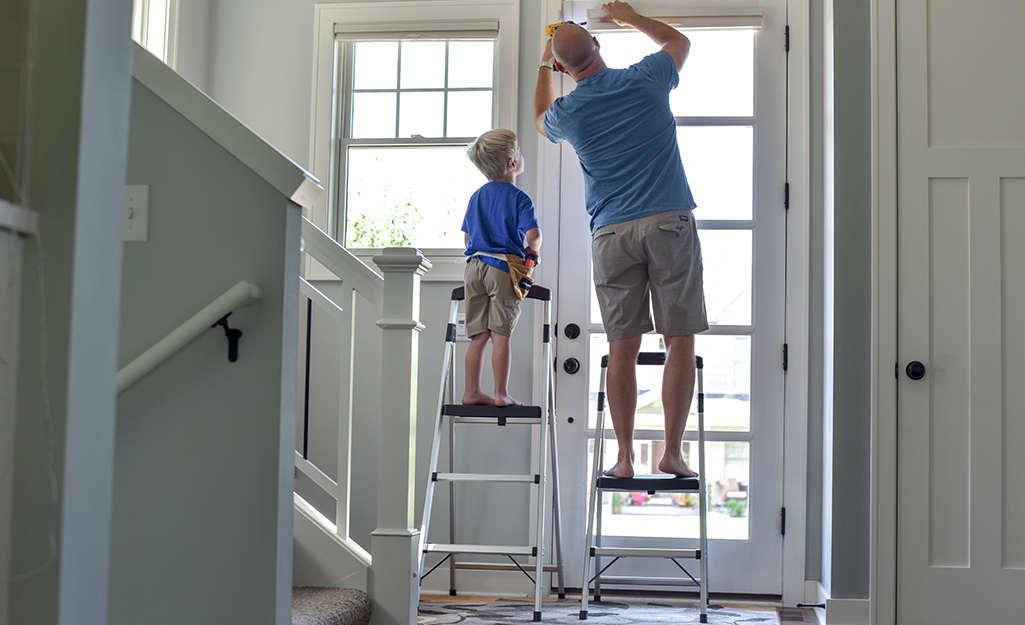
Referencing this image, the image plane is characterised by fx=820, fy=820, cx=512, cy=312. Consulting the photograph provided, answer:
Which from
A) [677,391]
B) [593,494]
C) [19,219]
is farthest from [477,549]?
[19,219]

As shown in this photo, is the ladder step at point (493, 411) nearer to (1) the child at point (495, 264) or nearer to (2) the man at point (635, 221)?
(1) the child at point (495, 264)

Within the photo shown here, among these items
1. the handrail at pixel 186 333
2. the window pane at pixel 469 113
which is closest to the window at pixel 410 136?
the window pane at pixel 469 113

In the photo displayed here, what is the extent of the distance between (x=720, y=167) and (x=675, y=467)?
4.38 ft

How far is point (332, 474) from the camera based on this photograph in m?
3.47

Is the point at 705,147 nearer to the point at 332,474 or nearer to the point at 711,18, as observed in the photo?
the point at 711,18

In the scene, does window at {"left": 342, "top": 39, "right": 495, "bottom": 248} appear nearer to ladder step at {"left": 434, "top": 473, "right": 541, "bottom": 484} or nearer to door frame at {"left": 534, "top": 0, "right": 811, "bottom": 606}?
door frame at {"left": 534, "top": 0, "right": 811, "bottom": 606}

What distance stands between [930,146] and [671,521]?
1.72 m

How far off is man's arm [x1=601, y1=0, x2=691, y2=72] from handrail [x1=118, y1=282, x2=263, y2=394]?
6.39 ft

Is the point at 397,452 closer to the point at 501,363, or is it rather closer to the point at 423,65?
the point at 501,363

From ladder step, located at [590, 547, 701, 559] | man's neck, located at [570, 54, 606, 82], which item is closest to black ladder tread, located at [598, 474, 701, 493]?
ladder step, located at [590, 547, 701, 559]

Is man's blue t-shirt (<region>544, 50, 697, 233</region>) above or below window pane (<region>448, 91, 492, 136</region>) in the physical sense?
below

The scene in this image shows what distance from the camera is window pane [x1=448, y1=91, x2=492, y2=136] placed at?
3557mm

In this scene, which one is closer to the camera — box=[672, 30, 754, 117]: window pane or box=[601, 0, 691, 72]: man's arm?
box=[601, 0, 691, 72]: man's arm

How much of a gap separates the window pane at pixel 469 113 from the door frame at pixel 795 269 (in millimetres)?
323
